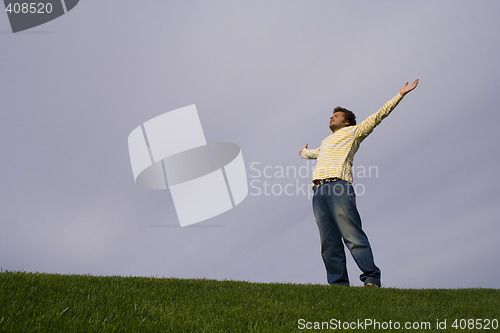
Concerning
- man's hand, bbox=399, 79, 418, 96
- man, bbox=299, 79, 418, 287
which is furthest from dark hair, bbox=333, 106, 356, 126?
man's hand, bbox=399, 79, 418, 96

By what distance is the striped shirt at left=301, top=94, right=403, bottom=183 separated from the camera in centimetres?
704

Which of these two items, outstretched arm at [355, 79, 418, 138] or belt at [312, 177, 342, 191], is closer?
outstretched arm at [355, 79, 418, 138]

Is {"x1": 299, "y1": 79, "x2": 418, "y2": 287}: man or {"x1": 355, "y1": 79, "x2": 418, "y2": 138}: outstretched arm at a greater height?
{"x1": 355, "y1": 79, "x2": 418, "y2": 138}: outstretched arm

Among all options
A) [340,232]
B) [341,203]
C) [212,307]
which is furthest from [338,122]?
[212,307]

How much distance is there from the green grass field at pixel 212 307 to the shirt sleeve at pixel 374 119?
107 inches

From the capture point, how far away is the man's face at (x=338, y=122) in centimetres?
778

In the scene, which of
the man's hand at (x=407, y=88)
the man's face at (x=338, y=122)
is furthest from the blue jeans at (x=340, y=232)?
the man's hand at (x=407, y=88)

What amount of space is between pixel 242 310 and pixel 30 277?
2.65 meters

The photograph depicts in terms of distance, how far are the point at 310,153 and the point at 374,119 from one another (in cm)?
149

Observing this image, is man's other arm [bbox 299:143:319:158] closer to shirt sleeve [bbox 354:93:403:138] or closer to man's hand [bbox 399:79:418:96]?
shirt sleeve [bbox 354:93:403:138]

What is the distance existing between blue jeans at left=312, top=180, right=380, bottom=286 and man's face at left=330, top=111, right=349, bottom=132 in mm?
1315

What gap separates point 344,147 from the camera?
7270 millimetres

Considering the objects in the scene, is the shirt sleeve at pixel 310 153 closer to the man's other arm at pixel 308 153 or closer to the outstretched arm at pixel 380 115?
the man's other arm at pixel 308 153

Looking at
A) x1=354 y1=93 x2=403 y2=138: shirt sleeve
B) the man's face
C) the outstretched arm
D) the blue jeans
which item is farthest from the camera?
the man's face
